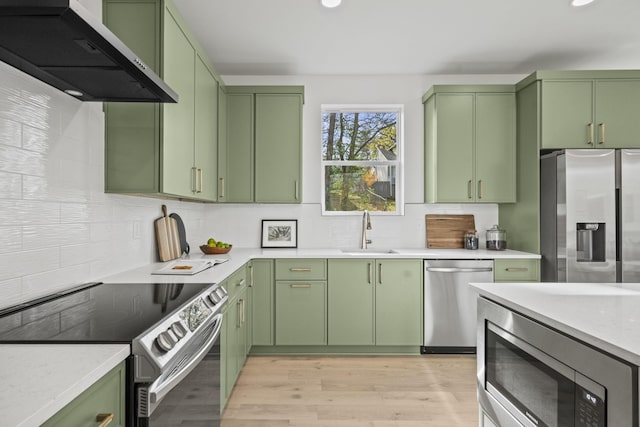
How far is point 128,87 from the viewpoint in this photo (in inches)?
64.4

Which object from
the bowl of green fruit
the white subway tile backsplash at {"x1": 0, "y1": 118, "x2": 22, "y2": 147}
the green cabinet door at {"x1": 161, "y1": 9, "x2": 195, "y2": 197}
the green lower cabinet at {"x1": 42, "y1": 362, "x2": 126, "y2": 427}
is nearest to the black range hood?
the white subway tile backsplash at {"x1": 0, "y1": 118, "x2": 22, "y2": 147}

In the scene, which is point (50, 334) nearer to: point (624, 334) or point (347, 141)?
point (624, 334)

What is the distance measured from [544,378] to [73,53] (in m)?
1.86

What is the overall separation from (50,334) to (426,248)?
3.32 m

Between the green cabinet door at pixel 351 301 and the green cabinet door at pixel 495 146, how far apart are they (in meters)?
1.31

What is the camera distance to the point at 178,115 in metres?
2.31

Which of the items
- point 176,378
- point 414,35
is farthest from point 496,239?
point 176,378

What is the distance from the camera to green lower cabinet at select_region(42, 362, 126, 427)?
782 mm

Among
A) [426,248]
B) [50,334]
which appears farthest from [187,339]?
[426,248]

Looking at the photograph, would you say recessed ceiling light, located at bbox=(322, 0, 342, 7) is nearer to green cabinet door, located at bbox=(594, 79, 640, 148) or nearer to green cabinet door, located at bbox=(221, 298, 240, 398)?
green cabinet door, located at bbox=(221, 298, 240, 398)

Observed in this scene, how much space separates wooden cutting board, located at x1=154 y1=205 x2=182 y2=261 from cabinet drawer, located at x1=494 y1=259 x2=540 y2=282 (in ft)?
8.65

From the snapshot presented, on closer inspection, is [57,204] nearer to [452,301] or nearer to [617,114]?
[452,301]

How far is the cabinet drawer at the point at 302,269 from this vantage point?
3.30m

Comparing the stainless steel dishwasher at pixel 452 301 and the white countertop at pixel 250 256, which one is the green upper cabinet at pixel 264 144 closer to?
the white countertop at pixel 250 256
